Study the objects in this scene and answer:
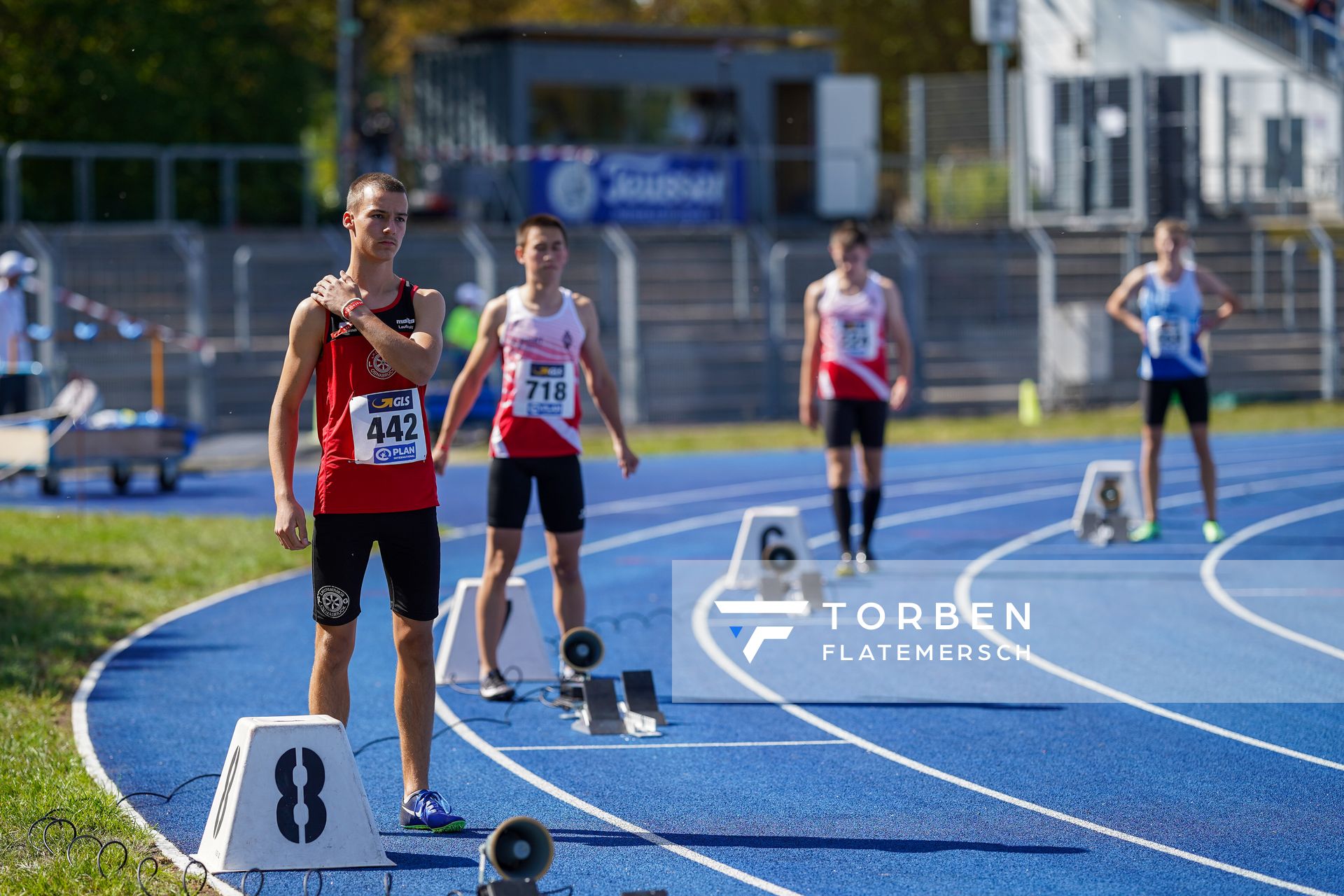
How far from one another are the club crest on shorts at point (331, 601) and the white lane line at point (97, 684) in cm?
86

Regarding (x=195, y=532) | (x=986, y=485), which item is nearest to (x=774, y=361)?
(x=986, y=485)

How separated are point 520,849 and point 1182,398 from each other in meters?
8.43

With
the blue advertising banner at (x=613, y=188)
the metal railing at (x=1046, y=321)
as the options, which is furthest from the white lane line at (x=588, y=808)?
the blue advertising banner at (x=613, y=188)

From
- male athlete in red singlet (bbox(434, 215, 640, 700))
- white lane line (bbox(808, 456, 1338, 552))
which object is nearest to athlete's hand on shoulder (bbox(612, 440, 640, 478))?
male athlete in red singlet (bbox(434, 215, 640, 700))

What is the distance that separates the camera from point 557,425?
795 cm

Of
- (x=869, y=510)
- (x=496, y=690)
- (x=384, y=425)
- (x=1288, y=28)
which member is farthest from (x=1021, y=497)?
(x=1288, y=28)

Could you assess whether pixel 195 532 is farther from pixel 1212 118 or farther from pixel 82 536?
pixel 1212 118

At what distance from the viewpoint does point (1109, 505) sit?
13047mm

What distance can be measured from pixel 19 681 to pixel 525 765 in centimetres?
298

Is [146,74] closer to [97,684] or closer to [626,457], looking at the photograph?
[97,684]

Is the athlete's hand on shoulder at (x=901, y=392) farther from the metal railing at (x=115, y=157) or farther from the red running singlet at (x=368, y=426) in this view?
the metal railing at (x=115, y=157)

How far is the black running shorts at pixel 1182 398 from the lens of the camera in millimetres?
12352

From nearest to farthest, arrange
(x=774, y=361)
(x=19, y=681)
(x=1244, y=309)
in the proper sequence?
1. (x=19, y=681)
2. (x=774, y=361)
3. (x=1244, y=309)

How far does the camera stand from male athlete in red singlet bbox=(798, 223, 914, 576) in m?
11.2
